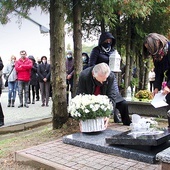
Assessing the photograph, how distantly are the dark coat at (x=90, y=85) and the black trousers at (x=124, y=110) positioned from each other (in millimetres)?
633

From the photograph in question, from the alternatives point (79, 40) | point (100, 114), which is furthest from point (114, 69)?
point (100, 114)

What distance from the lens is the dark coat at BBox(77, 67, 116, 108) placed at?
183 inches

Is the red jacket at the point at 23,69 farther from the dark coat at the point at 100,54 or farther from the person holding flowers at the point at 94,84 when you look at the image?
the person holding flowers at the point at 94,84

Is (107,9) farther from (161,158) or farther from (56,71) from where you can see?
(161,158)

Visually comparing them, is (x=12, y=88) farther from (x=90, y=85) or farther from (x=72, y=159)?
(x=72, y=159)

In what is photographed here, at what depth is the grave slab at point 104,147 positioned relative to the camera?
341 centimetres

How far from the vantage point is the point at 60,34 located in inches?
199

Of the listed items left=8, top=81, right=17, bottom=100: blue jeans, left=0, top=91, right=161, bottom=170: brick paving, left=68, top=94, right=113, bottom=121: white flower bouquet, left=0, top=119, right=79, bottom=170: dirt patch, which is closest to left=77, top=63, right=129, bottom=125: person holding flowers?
left=68, top=94, right=113, bottom=121: white flower bouquet

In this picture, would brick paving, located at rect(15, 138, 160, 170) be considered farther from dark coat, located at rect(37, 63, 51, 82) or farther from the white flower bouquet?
dark coat, located at rect(37, 63, 51, 82)

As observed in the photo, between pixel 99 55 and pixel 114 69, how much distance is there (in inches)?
16.4

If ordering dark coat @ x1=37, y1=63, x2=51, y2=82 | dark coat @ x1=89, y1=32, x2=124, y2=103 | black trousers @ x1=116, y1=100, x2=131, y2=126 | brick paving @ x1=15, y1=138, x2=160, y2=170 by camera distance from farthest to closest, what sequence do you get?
dark coat @ x1=37, y1=63, x2=51, y2=82 → dark coat @ x1=89, y1=32, x2=124, y2=103 → black trousers @ x1=116, y1=100, x2=131, y2=126 → brick paving @ x1=15, y1=138, x2=160, y2=170

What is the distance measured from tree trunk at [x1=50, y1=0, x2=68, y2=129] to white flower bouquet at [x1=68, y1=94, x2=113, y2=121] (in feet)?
2.67

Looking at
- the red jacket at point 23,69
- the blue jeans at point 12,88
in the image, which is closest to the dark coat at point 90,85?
the red jacket at point 23,69

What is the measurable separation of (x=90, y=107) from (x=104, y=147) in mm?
682
